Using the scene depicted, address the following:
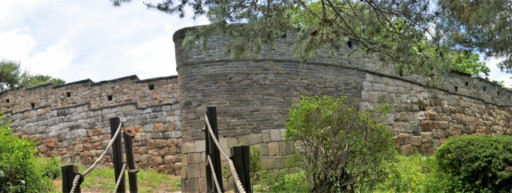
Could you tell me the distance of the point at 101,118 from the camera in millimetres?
12477

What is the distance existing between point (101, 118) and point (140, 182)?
3.07 meters

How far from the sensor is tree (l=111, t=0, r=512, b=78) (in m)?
6.64

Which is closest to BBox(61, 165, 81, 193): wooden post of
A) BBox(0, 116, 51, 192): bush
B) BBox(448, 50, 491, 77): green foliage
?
BBox(0, 116, 51, 192): bush

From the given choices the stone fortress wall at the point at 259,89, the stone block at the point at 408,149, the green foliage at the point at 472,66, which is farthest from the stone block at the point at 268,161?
the green foliage at the point at 472,66

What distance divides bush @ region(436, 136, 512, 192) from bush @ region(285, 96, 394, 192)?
3.18 feet

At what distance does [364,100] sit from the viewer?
10625 mm

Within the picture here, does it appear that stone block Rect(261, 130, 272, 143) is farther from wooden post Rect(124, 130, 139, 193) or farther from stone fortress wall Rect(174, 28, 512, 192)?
wooden post Rect(124, 130, 139, 193)

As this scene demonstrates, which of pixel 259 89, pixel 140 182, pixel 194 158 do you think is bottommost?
pixel 140 182

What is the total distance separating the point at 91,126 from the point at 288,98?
5689mm

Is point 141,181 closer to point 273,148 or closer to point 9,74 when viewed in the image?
point 273,148

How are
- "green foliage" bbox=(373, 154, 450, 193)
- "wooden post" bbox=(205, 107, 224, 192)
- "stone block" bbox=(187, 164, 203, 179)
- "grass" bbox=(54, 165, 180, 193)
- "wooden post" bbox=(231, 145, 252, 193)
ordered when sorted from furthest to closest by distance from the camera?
"grass" bbox=(54, 165, 180, 193), "stone block" bbox=(187, 164, 203, 179), "green foliage" bbox=(373, 154, 450, 193), "wooden post" bbox=(205, 107, 224, 192), "wooden post" bbox=(231, 145, 252, 193)

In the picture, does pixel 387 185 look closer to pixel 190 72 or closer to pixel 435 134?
pixel 190 72

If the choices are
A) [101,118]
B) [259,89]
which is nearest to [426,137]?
[259,89]

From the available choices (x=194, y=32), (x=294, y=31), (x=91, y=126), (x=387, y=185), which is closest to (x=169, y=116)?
(x=91, y=126)
